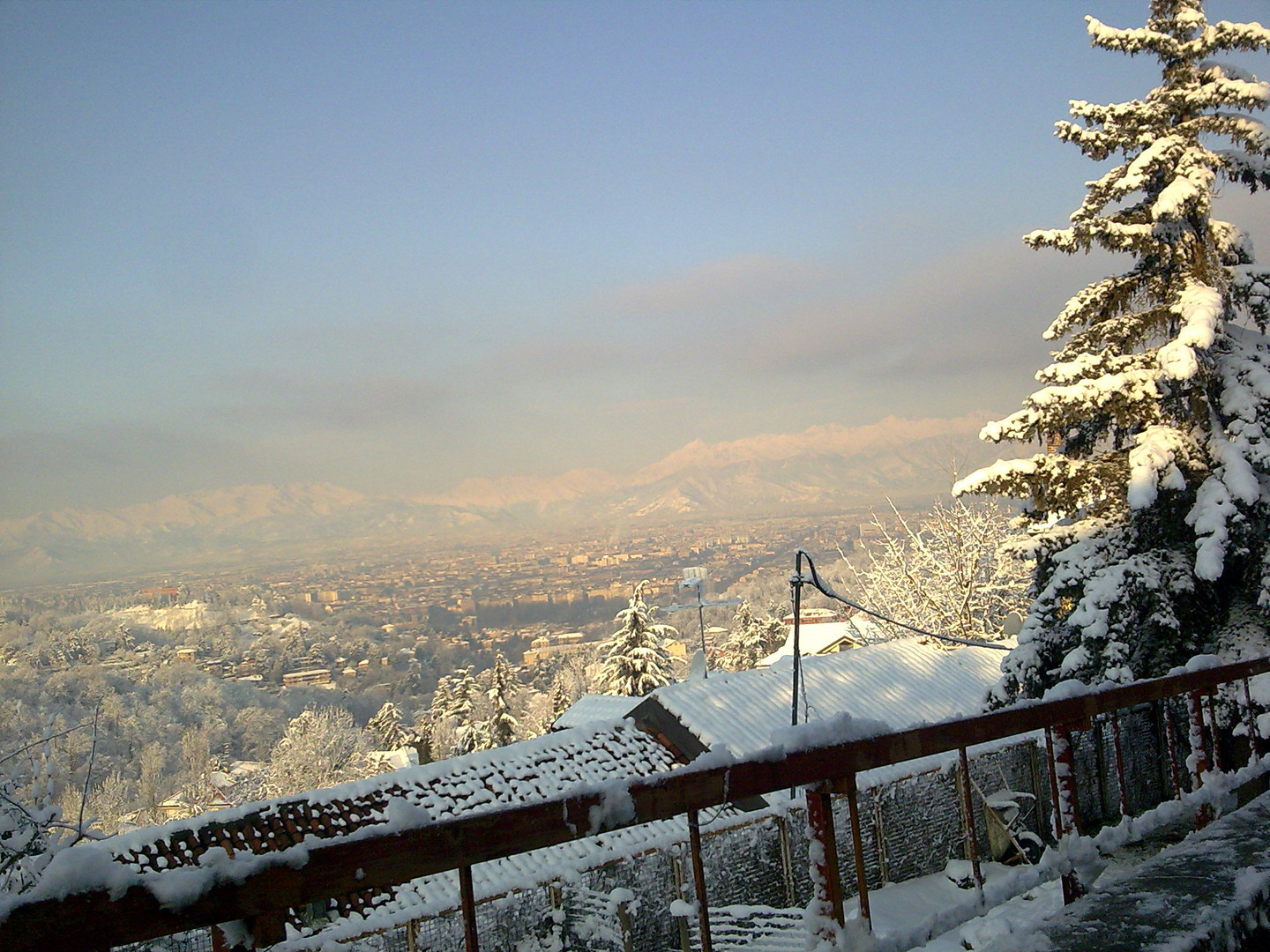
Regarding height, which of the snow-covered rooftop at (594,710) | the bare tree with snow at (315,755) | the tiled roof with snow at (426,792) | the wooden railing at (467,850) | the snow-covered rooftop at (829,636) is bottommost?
the bare tree with snow at (315,755)

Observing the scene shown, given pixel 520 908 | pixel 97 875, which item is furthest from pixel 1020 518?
pixel 97 875

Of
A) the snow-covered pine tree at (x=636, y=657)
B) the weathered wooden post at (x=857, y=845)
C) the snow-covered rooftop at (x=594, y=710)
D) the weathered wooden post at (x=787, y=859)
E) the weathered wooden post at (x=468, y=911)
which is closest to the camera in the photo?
the weathered wooden post at (x=468, y=911)

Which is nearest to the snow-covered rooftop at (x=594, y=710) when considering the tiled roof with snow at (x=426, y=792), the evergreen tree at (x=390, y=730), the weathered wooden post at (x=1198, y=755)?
the tiled roof with snow at (x=426, y=792)

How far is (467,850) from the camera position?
1463 millimetres

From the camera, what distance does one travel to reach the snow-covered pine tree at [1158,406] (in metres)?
9.65

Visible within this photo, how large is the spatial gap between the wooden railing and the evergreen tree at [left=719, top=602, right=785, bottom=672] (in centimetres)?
4810

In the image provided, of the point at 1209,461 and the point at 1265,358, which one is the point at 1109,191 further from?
the point at 1209,461

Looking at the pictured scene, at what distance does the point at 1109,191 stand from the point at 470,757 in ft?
43.3

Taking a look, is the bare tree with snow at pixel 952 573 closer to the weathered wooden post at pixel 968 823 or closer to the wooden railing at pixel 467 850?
the weathered wooden post at pixel 968 823

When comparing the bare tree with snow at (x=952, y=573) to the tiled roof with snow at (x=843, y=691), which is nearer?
the tiled roof with snow at (x=843, y=691)

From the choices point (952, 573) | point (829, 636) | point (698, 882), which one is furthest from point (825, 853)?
point (829, 636)

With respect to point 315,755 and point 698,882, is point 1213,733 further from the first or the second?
point 315,755

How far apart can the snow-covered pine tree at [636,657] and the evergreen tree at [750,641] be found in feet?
50.5

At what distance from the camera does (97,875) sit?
1179mm
